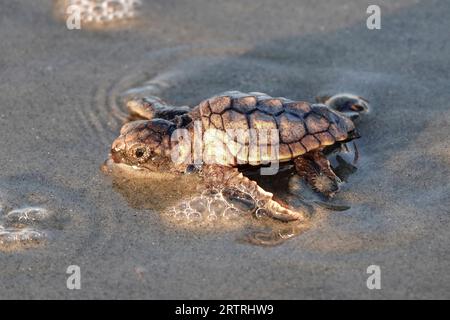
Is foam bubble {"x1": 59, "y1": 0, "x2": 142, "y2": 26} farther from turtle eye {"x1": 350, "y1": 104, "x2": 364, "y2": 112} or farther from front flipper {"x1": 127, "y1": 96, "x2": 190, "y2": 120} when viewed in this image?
turtle eye {"x1": 350, "y1": 104, "x2": 364, "y2": 112}

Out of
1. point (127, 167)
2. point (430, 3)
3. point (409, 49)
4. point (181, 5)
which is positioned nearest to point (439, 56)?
point (409, 49)

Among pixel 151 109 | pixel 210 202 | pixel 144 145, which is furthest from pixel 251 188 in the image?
pixel 151 109

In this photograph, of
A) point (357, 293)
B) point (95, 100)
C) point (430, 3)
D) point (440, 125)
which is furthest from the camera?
point (430, 3)

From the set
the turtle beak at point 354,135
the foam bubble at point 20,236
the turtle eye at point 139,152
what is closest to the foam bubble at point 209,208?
the turtle eye at point 139,152

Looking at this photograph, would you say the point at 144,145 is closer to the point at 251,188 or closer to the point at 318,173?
the point at 251,188

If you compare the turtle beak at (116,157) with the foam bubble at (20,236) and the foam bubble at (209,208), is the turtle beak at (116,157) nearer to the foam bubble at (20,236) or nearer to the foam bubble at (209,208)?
the foam bubble at (209,208)

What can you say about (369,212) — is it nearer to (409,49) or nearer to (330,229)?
(330,229)

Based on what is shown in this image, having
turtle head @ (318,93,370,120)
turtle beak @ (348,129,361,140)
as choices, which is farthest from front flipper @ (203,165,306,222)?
turtle head @ (318,93,370,120)

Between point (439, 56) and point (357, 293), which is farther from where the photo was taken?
point (439, 56)
